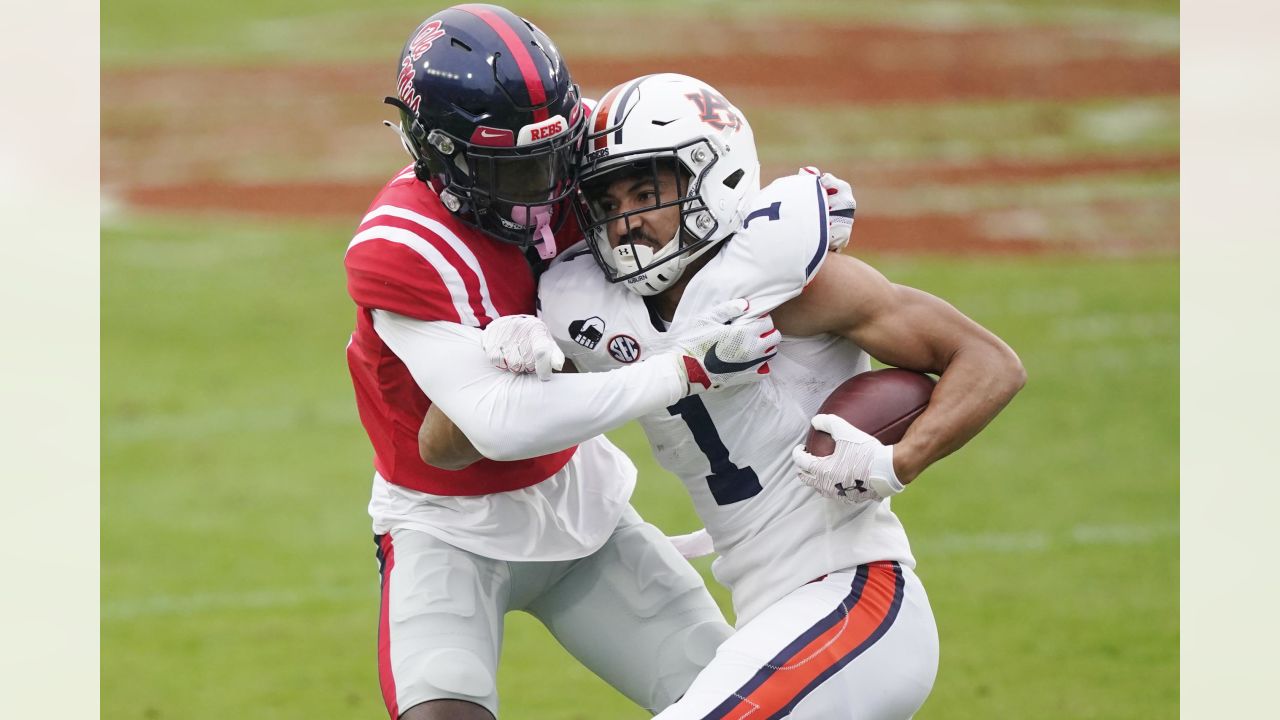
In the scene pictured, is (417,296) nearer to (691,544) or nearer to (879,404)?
(879,404)

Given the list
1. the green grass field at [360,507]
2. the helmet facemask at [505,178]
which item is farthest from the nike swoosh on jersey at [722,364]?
the green grass field at [360,507]

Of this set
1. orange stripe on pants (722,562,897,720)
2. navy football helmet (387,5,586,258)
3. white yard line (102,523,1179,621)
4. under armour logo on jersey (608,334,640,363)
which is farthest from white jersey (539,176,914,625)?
white yard line (102,523,1179,621)

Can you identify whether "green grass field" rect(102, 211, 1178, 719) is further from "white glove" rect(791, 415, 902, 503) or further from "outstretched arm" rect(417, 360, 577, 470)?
"white glove" rect(791, 415, 902, 503)

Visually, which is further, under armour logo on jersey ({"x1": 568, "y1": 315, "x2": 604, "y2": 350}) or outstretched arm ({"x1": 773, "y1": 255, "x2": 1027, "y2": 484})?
under armour logo on jersey ({"x1": 568, "y1": 315, "x2": 604, "y2": 350})

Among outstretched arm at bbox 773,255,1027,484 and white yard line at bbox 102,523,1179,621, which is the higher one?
outstretched arm at bbox 773,255,1027,484

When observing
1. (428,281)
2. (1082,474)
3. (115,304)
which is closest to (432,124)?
(428,281)

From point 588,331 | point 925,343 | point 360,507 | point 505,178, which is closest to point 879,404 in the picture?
point 925,343

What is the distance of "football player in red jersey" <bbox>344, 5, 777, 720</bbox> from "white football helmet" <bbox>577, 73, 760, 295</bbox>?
9 cm

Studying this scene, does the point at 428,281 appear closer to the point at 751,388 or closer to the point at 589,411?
the point at 589,411

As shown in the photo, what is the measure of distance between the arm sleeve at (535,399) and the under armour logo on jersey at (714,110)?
1.94 ft

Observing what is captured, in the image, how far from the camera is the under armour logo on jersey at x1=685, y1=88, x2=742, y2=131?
374cm

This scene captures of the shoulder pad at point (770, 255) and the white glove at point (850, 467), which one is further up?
the shoulder pad at point (770, 255)

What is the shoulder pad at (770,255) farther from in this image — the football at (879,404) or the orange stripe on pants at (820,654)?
the orange stripe on pants at (820,654)

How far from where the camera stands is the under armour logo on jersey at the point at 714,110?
147 inches
